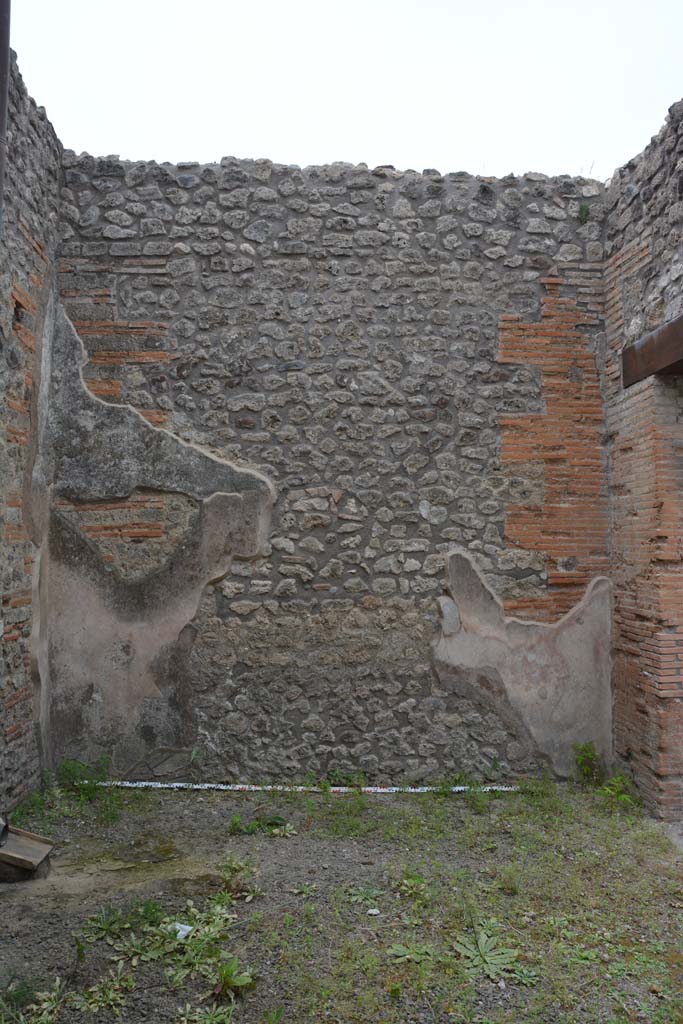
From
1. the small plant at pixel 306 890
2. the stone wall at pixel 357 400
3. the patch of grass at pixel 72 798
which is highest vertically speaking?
the stone wall at pixel 357 400

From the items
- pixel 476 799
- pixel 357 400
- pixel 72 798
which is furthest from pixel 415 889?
pixel 357 400

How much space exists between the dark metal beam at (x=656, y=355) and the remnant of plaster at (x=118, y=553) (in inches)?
91.7

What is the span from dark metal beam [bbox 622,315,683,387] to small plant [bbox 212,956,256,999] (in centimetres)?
352

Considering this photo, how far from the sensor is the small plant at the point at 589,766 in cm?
466

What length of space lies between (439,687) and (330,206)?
3.15 m

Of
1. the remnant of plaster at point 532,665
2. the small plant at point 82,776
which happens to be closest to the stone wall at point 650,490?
the remnant of plaster at point 532,665

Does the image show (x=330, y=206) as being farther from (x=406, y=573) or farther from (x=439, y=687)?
(x=439, y=687)

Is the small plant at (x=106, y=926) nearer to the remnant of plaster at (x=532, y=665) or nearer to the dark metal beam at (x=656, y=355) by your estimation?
the remnant of plaster at (x=532, y=665)

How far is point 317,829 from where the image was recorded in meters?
4.01

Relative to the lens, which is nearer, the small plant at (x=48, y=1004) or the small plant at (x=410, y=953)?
the small plant at (x=48, y=1004)

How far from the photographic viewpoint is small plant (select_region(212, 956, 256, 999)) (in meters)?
2.48

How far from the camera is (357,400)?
4.80 m

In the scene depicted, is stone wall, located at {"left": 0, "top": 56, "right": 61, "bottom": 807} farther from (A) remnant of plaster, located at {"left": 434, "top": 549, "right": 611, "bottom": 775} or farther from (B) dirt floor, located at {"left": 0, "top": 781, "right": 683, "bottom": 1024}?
(A) remnant of plaster, located at {"left": 434, "top": 549, "right": 611, "bottom": 775}

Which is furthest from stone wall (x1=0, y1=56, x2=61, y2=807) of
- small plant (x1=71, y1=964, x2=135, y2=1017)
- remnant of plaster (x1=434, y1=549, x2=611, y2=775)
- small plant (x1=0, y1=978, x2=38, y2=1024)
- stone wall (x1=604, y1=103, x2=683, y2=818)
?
stone wall (x1=604, y1=103, x2=683, y2=818)
